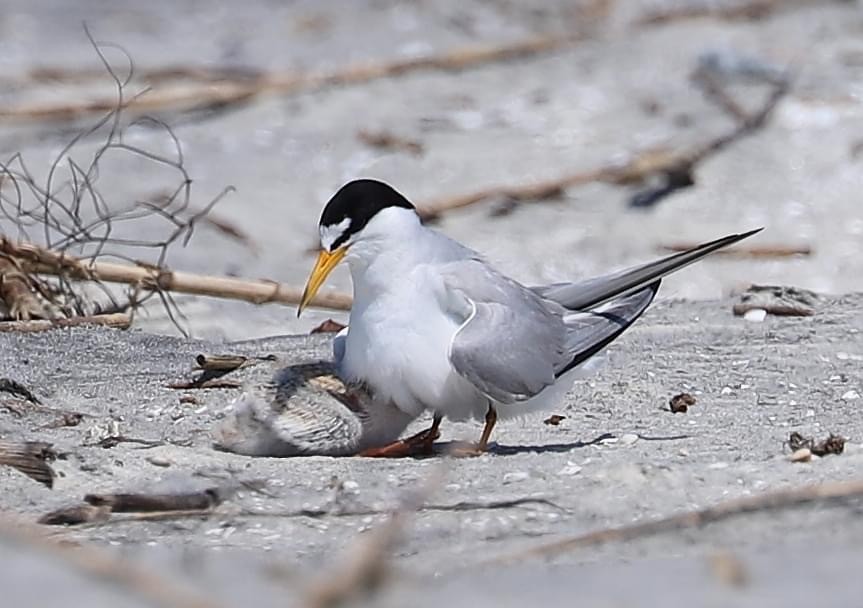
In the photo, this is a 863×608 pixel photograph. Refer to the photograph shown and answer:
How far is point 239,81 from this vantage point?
9.12 meters

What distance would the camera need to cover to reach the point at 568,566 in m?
2.88

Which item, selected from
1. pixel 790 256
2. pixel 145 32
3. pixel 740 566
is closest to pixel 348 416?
pixel 740 566

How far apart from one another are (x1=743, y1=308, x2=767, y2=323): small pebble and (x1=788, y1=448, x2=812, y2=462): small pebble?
1.55 meters

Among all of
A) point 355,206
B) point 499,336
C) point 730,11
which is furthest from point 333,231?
point 730,11

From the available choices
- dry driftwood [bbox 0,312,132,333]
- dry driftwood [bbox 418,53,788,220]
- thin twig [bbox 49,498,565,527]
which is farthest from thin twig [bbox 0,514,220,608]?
dry driftwood [bbox 418,53,788,220]

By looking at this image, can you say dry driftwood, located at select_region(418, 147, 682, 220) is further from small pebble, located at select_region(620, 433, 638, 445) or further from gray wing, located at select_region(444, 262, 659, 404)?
small pebble, located at select_region(620, 433, 638, 445)

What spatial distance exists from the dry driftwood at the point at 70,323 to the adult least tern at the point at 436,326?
100 cm

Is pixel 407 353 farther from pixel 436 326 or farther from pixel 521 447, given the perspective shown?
pixel 521 447

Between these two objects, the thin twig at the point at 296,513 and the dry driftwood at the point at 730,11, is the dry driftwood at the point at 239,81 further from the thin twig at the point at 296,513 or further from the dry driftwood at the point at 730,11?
the thin twig at the point at 296,513

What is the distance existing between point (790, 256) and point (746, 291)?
1234mm

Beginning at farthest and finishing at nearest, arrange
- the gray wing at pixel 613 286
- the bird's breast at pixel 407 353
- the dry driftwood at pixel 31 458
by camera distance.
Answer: the gray wing at pixel 613 286
the bird's breast at pixel 407 353
the dry driftwood at pixel 31 458

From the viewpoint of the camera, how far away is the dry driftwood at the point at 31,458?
371 cm

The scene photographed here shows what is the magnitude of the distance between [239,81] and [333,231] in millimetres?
5126

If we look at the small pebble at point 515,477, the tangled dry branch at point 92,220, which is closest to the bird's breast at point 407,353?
the small pebble at point 515,477
